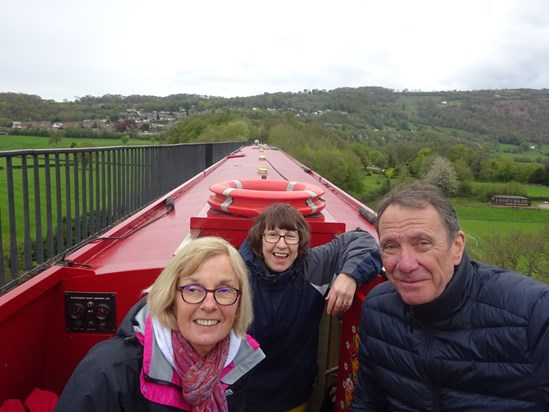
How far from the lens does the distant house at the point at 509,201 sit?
68.2 metres

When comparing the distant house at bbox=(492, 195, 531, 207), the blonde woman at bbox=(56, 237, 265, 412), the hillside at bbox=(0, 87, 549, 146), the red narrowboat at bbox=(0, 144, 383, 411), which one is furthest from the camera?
the hillside at bbox=(0, 87, 549, 146)

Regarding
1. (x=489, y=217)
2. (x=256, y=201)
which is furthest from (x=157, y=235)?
(x=489, y=217)

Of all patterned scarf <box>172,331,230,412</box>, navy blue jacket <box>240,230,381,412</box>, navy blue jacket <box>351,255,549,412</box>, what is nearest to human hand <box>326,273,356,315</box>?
navy blue jacket <box>240,230,381,412</box>

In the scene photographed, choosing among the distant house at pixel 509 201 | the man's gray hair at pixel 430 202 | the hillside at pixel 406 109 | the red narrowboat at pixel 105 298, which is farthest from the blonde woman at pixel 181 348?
the distant house at pixel 509 201

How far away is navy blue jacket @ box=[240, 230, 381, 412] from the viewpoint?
95.1 inches

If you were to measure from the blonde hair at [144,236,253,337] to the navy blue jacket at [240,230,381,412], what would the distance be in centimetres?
58

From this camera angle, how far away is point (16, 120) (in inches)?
451

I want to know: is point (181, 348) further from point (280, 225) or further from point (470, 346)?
point (470, 346)

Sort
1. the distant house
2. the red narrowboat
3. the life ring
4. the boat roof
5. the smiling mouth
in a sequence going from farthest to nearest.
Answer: the distant house
the life ring
the boat roof
the red narrowboat
the smiling mouth

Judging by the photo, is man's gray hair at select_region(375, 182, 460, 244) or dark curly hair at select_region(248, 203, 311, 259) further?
dark curly hair at select_region(248, 203, 311, 259)

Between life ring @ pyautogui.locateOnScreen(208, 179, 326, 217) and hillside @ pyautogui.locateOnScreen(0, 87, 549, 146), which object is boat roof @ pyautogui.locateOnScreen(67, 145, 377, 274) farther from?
hillside @ pyautogui.locateOnScreen(0, 87, 549, 146)

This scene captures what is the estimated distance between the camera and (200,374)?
5.31 feet

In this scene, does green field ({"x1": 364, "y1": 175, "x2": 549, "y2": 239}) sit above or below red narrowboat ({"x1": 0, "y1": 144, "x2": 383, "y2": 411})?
below

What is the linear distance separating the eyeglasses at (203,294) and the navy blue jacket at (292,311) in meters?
0.67
